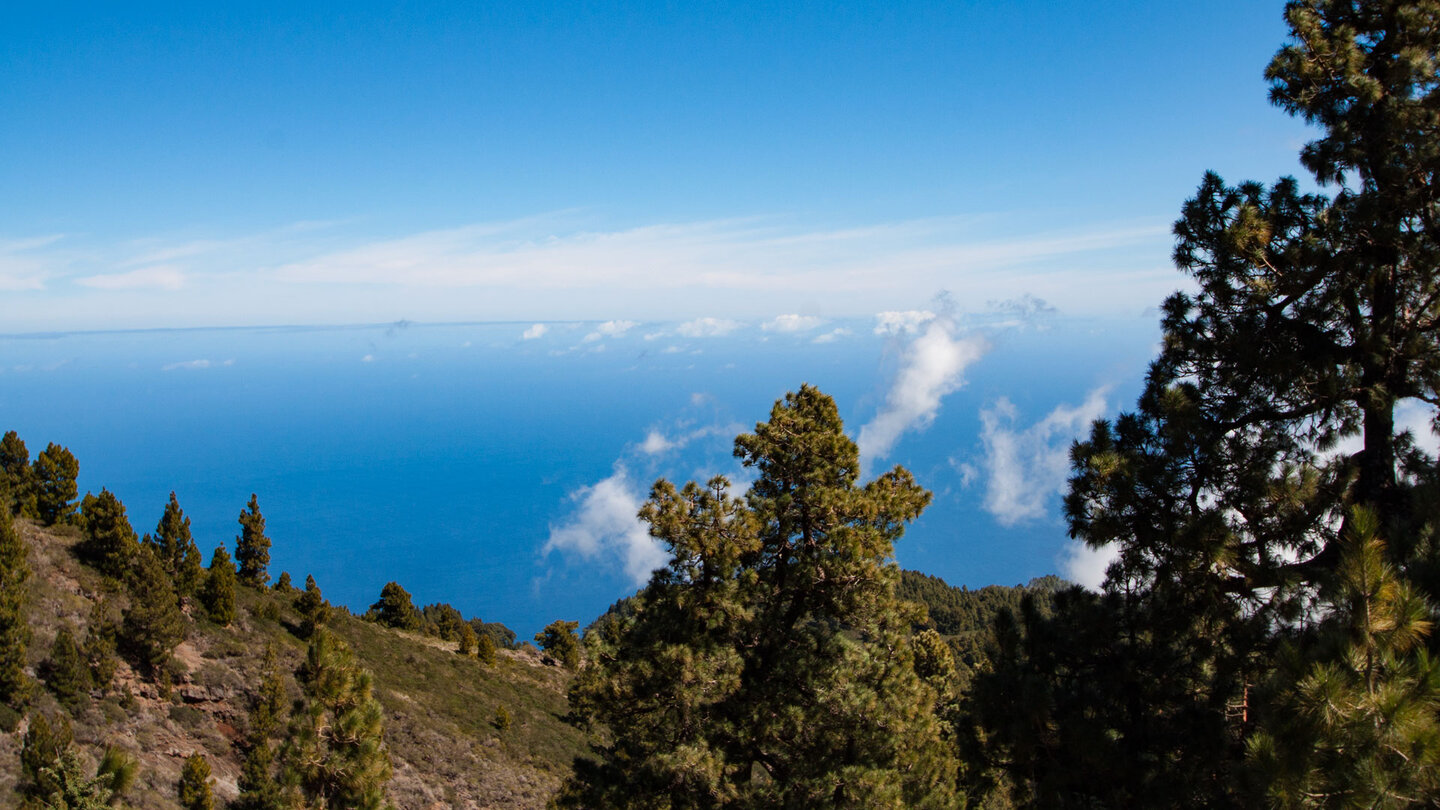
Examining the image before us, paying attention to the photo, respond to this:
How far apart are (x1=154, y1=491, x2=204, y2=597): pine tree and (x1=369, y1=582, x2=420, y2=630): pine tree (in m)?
21.9

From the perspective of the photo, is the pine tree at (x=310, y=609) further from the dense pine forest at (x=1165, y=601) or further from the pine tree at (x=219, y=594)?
the dense pine forest at (x=1165, y=601)

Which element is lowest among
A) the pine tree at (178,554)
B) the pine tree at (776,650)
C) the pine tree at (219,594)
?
the pine tree at (219,594)

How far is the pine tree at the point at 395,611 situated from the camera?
5009 cm

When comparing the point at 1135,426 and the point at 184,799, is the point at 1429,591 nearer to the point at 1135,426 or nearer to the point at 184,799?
the point at 1135,426

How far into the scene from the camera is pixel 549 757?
101 ft

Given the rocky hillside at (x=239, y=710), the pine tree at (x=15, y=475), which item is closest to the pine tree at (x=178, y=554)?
the rocky hillside at (x=239, y=710)

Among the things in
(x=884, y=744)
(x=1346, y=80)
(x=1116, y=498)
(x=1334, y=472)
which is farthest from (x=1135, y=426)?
(x=884, y=744)

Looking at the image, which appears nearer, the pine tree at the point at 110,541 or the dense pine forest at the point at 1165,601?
the dense pine forest at the point at 1165,601

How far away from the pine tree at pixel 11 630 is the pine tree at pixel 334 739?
43.2ft

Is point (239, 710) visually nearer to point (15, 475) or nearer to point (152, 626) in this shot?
point (152, 626)

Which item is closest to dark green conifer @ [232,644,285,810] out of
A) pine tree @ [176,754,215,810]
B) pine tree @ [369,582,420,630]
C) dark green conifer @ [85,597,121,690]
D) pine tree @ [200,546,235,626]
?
pine tree @ [176,754,215,810]

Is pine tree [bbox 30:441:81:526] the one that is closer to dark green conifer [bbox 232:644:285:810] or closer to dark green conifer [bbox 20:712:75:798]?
dark green conifer [bbox 232:644:285:810]

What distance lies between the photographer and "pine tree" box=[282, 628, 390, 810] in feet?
34.8

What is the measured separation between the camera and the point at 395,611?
166ft
